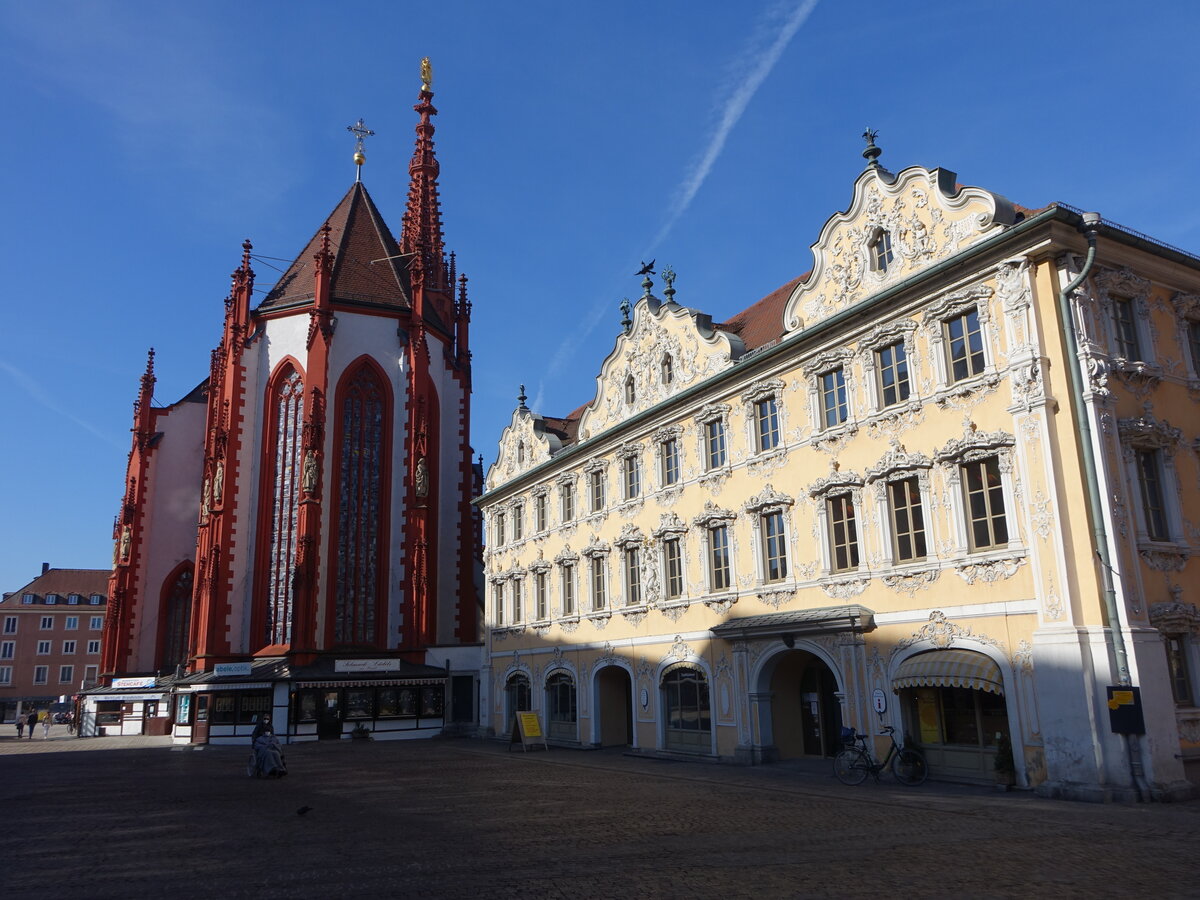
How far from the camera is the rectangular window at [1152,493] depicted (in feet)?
57.4

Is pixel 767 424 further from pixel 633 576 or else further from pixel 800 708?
pixel 633 576

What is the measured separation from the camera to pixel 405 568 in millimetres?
47312

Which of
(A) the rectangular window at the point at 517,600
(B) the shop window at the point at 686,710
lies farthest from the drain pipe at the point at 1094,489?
(A) the rectangular window at the point at 517,600

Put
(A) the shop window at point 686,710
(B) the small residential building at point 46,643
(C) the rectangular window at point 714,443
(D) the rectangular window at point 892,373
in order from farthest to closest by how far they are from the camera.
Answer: (B) the small residential building at point 46,643, (C) the rectangular window at point 714,443, (A) the shop window at point 686,710, (D) the rectangular window at point 892,373

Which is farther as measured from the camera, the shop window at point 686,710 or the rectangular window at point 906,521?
the shop window at point 686,710

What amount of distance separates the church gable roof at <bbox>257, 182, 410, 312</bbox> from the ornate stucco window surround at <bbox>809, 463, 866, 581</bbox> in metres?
34.2

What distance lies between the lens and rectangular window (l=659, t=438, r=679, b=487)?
1094 inches

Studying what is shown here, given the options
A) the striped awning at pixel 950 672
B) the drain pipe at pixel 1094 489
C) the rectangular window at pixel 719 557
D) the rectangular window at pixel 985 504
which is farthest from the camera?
the rectangular window at pixel 719 557

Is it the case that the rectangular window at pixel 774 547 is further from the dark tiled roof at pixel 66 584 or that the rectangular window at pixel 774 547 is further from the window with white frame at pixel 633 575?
the dark tiled roof at pixel 66 584

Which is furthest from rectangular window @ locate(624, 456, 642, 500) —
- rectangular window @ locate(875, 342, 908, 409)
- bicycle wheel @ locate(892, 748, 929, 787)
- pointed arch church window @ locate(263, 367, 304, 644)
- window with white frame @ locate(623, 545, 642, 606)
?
pointed arch church window @ locate(263, 367, 304, 644)

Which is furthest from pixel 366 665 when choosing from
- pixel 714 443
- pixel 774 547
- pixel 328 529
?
pixel 774 547

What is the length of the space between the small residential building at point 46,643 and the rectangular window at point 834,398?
9276cm

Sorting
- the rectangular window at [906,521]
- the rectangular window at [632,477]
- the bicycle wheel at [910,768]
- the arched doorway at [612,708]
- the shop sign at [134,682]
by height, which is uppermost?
the rectangular window at [632,477]

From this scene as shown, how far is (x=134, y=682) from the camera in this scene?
175ft
